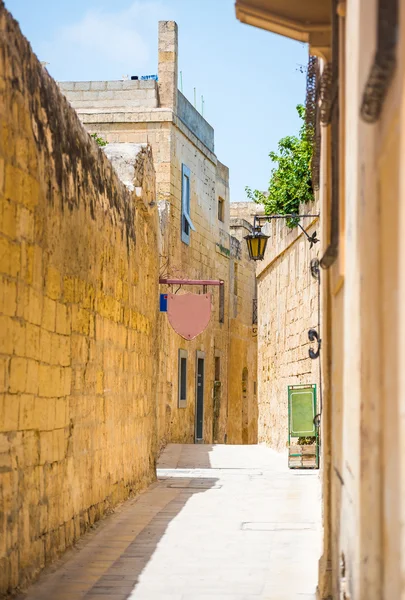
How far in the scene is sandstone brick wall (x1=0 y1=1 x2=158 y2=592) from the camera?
5922 mm

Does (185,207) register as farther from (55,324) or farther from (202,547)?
(55,324)

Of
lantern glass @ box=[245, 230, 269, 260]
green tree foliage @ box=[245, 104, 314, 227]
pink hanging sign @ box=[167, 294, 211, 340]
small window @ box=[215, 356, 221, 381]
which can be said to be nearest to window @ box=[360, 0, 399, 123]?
lantern glass @ box=[245, 230, 269, 260]

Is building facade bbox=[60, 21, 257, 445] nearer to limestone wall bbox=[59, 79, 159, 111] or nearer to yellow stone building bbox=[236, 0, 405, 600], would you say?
limestone wall bbox=[59, 79, 159, 111]

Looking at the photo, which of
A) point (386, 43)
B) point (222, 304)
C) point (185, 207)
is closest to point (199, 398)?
point (222, 304)

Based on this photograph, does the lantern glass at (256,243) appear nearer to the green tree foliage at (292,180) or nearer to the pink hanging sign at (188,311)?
the pink hanging sign at (188,311)

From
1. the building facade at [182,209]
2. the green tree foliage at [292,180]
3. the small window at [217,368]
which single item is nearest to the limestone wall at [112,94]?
the building facade at [182,209]

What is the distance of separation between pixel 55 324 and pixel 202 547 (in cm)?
218

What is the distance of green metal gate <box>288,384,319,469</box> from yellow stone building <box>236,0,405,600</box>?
9195mm

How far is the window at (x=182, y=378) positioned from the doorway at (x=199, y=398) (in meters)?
1.59

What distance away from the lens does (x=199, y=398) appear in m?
24.3

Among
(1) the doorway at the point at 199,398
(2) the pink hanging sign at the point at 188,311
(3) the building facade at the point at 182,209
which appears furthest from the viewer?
(1) the doorway at the point at 199,398

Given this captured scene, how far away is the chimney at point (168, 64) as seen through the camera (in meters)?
22.6

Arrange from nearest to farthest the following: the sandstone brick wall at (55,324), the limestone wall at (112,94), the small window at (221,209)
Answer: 1. the sandstone brick wall at (55,324)
2. the limestone wall at (112,94)
3. the small window at (221,209)

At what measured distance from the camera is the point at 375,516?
2.99 meters
